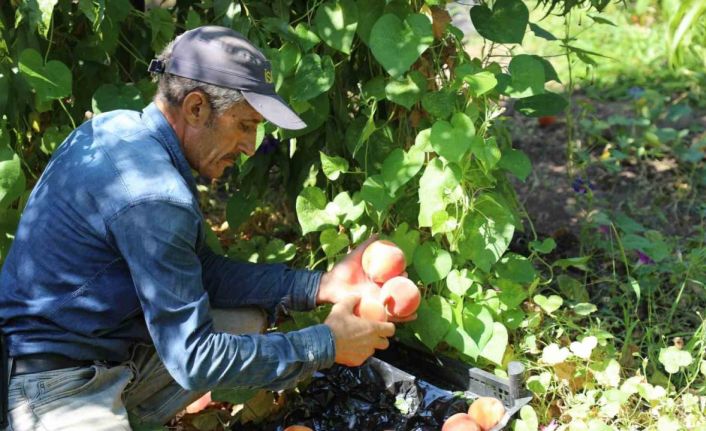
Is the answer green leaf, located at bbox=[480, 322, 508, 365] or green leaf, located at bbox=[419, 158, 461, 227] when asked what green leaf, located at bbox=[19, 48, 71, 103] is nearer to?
green leaf, located at bbox=[419, 158, 461, 227]

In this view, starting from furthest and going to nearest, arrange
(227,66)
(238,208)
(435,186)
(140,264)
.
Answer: (238,208) → (435,186) → (227,66) → (140,264)

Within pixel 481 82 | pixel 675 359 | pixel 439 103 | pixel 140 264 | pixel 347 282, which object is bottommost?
pixel 675 359

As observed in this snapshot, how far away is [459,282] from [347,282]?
0.99 ft

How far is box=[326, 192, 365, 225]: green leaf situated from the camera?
8.43ft

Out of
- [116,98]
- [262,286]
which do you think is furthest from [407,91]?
[116,98]

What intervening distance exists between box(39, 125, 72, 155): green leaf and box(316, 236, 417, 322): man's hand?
32.4 inches

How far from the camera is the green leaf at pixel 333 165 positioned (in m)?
2.53

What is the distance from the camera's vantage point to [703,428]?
7.75ft

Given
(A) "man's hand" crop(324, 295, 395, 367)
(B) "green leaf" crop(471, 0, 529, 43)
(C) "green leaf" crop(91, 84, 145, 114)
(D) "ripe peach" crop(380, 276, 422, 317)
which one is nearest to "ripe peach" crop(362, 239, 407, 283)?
(D) "ripe peach" crop(380, 276, 422, 317)

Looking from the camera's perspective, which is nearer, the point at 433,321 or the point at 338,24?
the point at 338,24

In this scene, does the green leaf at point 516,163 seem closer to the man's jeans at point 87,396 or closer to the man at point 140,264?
the man at point 140,264

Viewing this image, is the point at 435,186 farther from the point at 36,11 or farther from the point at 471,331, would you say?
the point at 36,11

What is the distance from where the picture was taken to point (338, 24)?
2416mm

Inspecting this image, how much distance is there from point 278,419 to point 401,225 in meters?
0.65
